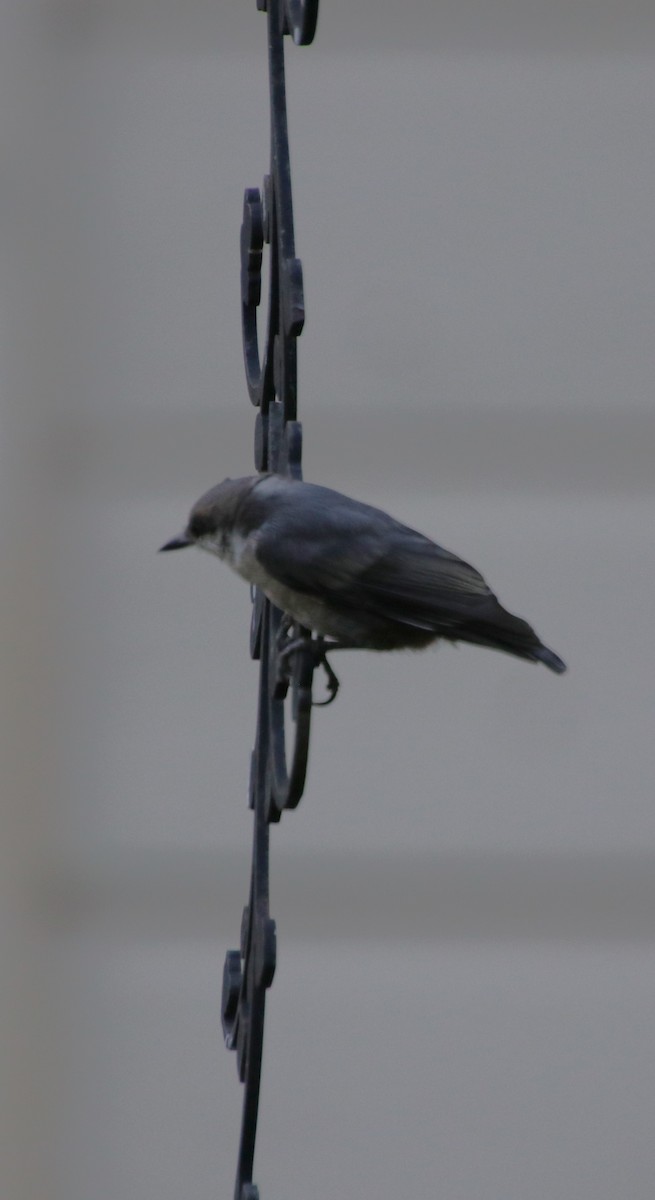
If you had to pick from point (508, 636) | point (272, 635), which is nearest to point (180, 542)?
point (272, 635)

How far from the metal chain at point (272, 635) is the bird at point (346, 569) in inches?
1.0

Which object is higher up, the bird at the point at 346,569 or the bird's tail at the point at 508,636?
the bird at the point at 346,569

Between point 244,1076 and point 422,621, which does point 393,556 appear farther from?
point 244,1076

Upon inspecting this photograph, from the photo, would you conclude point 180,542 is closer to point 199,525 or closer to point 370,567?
point 199,525

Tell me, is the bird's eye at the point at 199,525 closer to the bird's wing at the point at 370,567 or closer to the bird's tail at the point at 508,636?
the bird's wing at the point at 370,567

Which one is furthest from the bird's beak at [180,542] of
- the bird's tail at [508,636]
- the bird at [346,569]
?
the bird's tail at [508,636]

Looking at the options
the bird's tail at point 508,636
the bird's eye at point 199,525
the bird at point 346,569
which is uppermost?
the bird's eye at point 199,525

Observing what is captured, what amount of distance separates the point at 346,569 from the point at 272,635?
0.06 metres

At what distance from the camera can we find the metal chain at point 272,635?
71 cm

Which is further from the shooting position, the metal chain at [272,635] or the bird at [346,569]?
A: the bird at [346,569]

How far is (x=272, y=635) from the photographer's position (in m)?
0.85

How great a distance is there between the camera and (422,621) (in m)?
0.90

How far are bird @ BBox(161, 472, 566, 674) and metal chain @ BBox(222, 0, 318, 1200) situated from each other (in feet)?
0.08

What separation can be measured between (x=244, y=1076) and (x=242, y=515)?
336 mm
